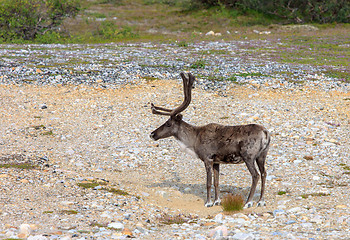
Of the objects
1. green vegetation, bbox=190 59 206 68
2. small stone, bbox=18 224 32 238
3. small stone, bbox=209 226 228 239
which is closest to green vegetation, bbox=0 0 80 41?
green vegetation, bbox=190 59 206 68

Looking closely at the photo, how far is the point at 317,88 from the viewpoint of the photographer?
21094 mm

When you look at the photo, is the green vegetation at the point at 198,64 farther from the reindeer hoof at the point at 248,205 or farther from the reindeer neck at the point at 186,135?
the reindeer hoof at the point at 248,205

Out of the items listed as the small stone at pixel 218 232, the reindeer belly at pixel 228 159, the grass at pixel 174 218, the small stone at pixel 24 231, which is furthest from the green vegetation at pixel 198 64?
the small stone at pixel 24 231

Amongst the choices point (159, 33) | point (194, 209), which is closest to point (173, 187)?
point (194, 209)

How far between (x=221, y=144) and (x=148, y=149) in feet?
14.0

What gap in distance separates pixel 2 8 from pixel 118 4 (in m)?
31.6

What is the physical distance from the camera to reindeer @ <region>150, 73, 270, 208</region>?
35.9ft

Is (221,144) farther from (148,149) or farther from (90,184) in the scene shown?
(148,149)

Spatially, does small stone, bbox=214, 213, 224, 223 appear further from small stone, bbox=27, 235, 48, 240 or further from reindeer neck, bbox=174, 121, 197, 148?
small stone, bbox=27, 235, 48, 240

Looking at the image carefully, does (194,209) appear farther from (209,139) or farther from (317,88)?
(317,88)

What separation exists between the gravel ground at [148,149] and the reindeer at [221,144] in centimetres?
74

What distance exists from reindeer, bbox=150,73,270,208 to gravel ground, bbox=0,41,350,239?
0.74 m

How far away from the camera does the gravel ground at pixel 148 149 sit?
8.91 meters

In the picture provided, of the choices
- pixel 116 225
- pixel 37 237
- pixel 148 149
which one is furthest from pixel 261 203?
pixel 37 237
